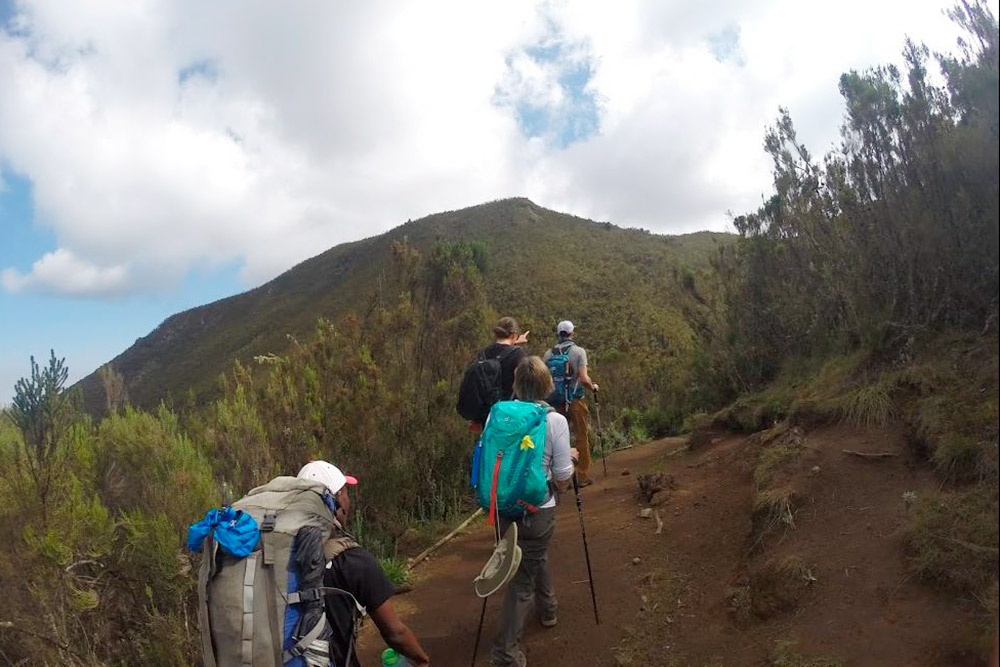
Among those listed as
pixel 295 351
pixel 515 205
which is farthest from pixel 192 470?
pixel 515 205

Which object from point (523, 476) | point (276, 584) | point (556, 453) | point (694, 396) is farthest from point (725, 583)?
point (694, 396)

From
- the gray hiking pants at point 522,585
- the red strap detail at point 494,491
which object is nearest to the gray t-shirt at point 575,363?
the gray hiking pants at point 522,585

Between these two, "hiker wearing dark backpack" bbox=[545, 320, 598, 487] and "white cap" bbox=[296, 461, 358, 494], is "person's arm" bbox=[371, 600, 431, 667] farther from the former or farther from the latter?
"hiker wearing dark backpack" bbox=[545, 320, 598, 487]

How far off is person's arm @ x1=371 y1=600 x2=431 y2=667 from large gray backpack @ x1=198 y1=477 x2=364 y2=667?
0.24 m

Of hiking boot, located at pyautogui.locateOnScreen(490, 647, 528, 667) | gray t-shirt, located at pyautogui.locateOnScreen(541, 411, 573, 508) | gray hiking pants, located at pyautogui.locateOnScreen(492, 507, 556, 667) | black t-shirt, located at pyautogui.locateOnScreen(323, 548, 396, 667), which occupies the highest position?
gray t-shirt, located at pyautogui.locateOnScreen(541, 411, 573, 508)

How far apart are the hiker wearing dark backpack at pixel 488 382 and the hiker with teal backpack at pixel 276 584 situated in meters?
2.26

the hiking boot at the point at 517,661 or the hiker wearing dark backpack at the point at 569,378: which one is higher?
the hiker wearing dark backpack at the point at 569,378

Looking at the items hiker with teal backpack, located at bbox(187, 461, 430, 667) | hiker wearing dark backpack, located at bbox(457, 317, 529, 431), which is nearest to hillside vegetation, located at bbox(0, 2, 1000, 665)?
hiker with teal backpack, located at bbox(187, 461, 430, 667)

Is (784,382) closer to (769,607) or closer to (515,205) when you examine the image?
(769,607)

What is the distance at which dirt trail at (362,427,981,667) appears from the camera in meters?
3.08

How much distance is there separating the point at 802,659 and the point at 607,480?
4402 mm

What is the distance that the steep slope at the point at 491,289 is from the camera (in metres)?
40.1

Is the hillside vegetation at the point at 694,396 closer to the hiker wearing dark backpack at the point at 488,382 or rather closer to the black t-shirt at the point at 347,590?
the black t-shirt at the point at 347,590

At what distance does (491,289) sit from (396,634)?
42041 mm
